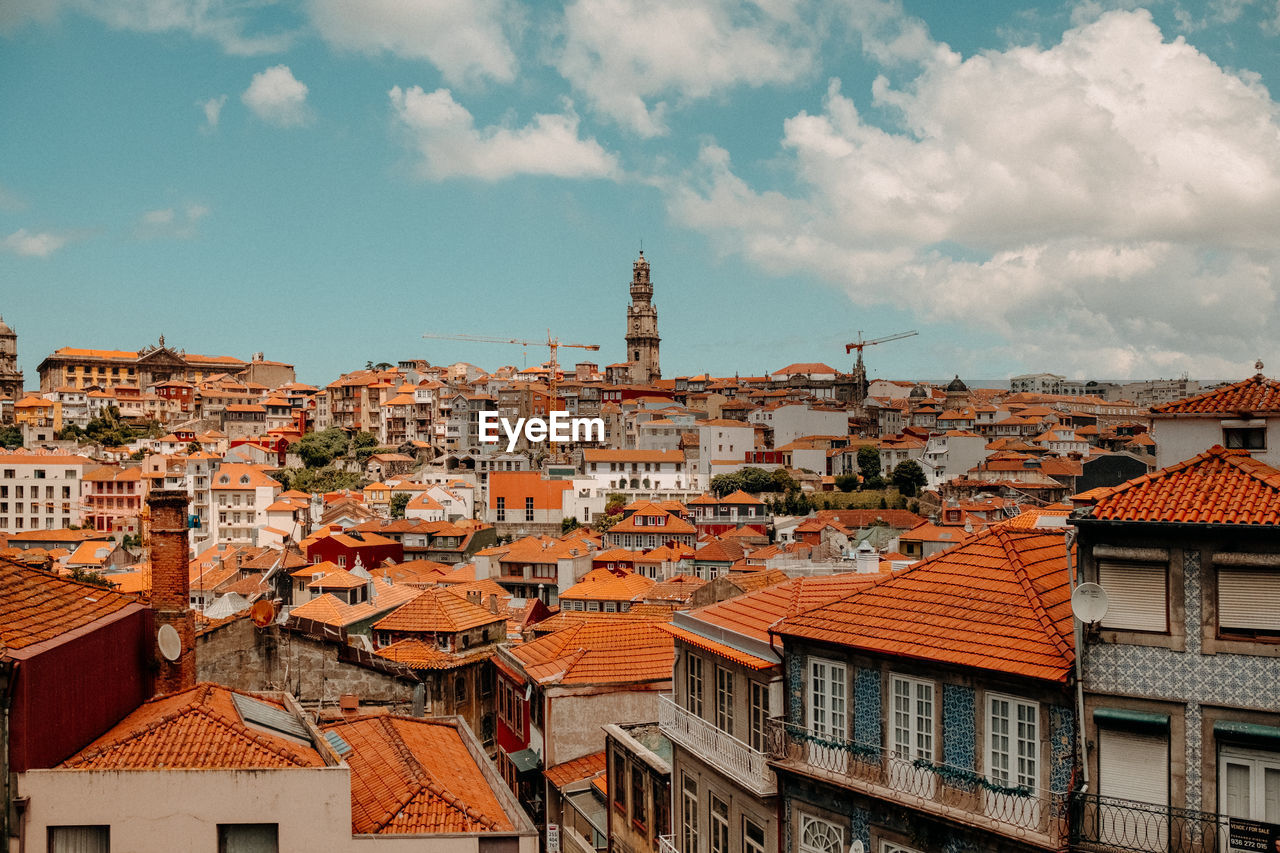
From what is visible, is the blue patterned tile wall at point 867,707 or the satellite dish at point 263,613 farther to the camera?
the satellite dish at point 263,613

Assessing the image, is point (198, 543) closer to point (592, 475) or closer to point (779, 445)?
point (592, 475)

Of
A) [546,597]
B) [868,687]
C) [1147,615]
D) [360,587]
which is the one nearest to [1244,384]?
[1147,615]

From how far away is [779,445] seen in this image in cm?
12394

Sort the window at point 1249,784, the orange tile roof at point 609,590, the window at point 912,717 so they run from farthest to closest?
1. the orange tile roof at point 609,590
2. the window at point 912,717
3. the window at point 1249,784

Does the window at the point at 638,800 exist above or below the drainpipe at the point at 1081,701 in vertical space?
below

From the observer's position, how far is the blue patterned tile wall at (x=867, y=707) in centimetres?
1399

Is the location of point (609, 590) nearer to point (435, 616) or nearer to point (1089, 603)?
point (435, 616)

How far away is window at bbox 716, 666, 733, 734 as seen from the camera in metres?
16.9

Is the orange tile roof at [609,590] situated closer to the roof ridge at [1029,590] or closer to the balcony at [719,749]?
the balcony at [719,749]

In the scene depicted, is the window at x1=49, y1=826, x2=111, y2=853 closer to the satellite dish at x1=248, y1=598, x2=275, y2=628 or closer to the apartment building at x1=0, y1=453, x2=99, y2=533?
the satellite dish at x1=248, y1=598, x2=275, y2=628

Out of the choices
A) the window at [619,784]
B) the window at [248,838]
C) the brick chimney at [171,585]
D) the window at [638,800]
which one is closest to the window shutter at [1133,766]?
the window at [248,838]

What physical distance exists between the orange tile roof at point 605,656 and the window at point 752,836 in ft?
21.0

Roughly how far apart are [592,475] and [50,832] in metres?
94.7

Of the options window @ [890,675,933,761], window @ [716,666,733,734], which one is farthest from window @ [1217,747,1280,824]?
window @ [716,666,733,734]
